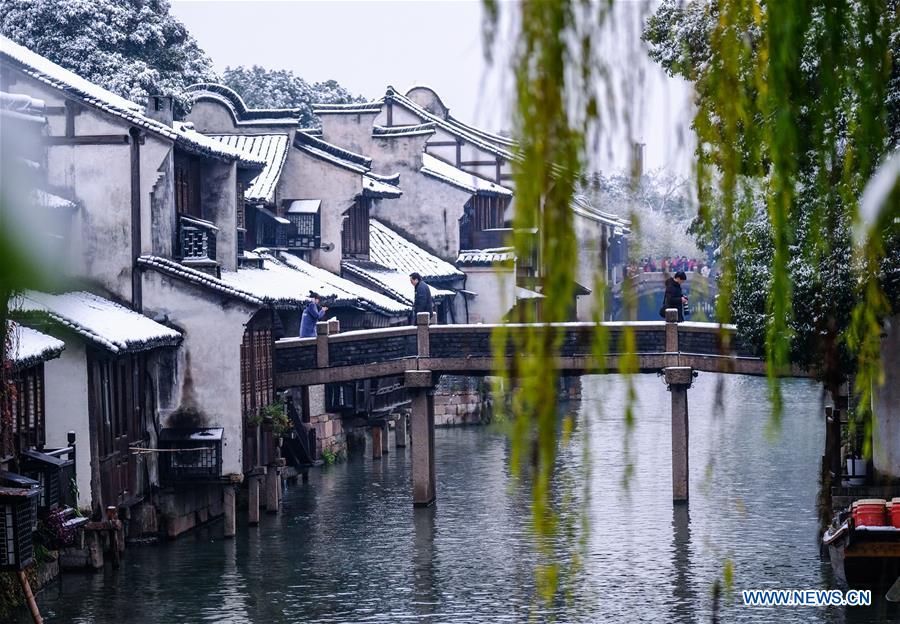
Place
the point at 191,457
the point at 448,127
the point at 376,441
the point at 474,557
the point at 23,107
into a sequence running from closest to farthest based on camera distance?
the point at 23,107 < the point at 474,557 < the point at 191,457 < the point at 376,441 < the point at 448,127

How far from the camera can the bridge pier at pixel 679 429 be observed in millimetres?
32688

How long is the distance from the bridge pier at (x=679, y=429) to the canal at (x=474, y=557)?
0.44 m

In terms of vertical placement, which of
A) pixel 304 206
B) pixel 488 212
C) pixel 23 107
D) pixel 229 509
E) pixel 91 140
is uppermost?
pixel 488 212

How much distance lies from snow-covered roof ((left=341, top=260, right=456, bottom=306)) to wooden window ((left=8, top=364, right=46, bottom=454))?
19.5 m

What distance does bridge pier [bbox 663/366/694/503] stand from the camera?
32688 mm

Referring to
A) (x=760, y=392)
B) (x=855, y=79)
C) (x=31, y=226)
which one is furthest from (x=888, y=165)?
(x=760, y=392)

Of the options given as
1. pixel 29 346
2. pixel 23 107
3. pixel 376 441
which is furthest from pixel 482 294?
pixel 29 346

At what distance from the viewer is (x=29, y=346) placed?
877 inches

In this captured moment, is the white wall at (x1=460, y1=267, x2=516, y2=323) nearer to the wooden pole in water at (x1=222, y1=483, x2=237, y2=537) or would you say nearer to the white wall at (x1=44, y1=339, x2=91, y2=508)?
the wooden pole in water at (x1=222, y1=483, x2=237, y2=537)

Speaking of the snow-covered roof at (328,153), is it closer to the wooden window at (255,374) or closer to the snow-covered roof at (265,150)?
the snow-covered roof at (265,150)

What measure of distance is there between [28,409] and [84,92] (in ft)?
22.2

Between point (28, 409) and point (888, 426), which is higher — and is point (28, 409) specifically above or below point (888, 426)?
above

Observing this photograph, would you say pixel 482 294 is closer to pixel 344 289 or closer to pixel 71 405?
pixel 344 289

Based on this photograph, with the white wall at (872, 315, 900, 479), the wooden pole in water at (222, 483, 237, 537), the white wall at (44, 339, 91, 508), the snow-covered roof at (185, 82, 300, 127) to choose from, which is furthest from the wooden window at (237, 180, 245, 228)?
the white wall at (872, 315, 900, 479)
